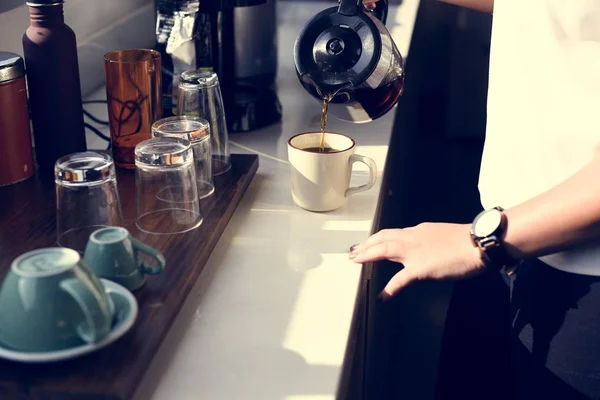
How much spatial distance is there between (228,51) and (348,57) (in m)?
0.35

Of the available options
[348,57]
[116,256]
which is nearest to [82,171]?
[116,256]

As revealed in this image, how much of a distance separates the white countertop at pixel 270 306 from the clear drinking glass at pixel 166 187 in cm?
6

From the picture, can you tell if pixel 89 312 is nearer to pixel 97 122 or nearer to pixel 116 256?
pixel 116 256

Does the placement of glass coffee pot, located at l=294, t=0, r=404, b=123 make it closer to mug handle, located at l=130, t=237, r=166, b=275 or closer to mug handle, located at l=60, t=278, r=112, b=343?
mug handle, located at l=130, t=237, r=166, b=275

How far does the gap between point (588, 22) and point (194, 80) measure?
524mm

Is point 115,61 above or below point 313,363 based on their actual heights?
above

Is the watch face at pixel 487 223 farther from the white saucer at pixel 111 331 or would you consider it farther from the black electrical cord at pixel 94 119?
the black electrical cord at pixel 94 119

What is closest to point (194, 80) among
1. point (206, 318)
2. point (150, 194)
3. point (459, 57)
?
point (150, 194)

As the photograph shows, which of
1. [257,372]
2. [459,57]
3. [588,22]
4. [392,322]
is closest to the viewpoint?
[257,372]

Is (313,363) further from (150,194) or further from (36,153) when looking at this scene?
(36,153)

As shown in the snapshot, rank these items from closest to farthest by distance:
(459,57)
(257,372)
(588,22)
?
(257,372) → (588,22) → (459,57)

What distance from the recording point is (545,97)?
2.97 ft

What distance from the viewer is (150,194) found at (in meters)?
0.97

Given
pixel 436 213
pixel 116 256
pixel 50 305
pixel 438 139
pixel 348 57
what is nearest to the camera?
pixel 50 305
